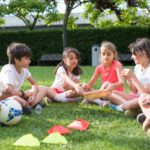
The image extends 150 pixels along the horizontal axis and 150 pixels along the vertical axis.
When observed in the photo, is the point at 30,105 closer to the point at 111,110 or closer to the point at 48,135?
the point at 111,110

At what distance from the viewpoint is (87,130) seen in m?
4.36

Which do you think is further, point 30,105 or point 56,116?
point 30,105

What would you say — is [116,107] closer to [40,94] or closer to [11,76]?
[40,94]

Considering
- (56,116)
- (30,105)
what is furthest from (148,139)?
(30,105)

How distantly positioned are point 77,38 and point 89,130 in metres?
20.6

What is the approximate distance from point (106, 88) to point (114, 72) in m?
0.67

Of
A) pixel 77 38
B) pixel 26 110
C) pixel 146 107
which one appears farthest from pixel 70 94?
pixel 77 38

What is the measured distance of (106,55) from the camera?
6199mm

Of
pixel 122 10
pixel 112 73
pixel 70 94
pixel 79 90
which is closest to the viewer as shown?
pixel 79 90

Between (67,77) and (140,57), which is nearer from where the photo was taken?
(140,57)

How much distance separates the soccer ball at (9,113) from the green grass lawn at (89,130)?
69 mm

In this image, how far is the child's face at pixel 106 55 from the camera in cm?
612

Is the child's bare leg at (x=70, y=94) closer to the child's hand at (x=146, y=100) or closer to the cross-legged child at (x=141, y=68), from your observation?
the cross-legged child at (x=141, y=68)

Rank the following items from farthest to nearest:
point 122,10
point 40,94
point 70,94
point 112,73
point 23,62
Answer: point 122,10, point 70,94, point 112,73, point 40,94, point 23,62
